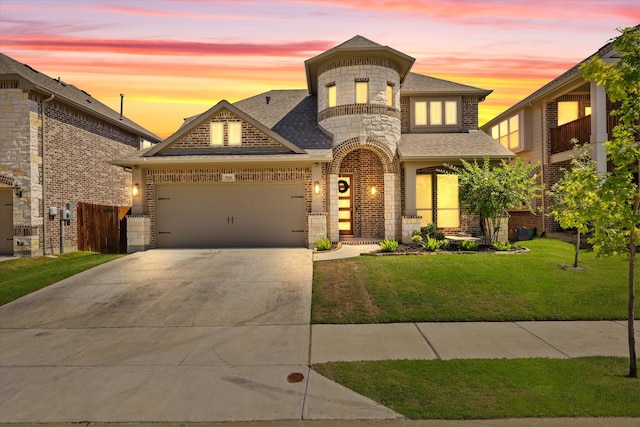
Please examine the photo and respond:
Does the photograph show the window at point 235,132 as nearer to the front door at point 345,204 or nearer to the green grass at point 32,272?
the front door at point 345,204

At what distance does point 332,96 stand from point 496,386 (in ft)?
48.4

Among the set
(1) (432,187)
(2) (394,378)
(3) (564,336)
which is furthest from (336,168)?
(2) (394,378)

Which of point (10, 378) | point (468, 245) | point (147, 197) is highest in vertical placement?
point (147, 197)

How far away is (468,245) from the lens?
13.9 meters

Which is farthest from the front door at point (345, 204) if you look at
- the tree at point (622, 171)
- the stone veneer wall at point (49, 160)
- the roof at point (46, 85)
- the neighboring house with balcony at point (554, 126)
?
the roof at point (46, 85)

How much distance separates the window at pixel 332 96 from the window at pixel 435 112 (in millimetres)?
4341

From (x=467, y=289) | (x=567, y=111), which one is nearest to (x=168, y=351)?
(x=467, y=289)

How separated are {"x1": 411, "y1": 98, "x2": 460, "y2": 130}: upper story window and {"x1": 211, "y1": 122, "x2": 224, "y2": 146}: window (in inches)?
364

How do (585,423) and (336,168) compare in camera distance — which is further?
(336,168)

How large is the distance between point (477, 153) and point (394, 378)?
1326 centimetres

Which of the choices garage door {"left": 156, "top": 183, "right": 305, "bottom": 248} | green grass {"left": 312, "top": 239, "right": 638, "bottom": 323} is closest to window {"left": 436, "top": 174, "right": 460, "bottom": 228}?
green grass {"left": 312, "top": 239, "right": 638, "bottom": 323}

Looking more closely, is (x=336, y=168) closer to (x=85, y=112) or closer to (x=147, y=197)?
(x=147, y=197)

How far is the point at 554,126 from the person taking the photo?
2006 centimetres

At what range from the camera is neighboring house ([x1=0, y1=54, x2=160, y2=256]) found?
619 inches
